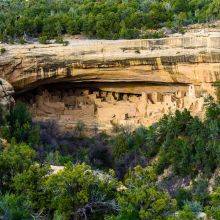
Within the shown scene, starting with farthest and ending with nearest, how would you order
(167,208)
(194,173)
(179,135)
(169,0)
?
(169,0) → (179,135) → (194,173) → (167,208)

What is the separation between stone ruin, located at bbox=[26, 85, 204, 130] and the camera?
27.3 metres

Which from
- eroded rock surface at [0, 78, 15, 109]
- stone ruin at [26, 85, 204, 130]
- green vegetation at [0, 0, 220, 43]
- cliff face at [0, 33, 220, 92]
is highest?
green vegetation at [0, 0, 220, 43]

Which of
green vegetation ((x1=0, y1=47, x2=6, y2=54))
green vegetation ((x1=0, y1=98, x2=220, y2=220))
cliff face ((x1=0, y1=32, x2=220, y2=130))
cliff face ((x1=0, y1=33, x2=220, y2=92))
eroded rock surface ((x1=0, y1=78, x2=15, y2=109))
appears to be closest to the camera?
green vegetation ((x1=0, y1=98, x2=220, y2=220))

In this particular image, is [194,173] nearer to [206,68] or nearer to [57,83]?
[206,68]

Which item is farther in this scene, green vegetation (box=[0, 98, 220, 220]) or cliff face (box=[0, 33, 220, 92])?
cliff face (box=[0, 33, 220, 92])

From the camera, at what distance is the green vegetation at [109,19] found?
27250 mm

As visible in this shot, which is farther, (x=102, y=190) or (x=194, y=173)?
(x=194, y=173)

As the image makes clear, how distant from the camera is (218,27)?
84.1 feet

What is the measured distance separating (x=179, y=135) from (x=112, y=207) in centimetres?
937

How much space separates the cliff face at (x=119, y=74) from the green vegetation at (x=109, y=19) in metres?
0.70

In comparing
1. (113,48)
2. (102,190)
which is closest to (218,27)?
(113,48)

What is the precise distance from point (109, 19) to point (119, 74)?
7.38 feet

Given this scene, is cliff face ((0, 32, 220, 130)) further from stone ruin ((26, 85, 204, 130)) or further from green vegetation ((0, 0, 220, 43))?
green vegetation ((0, 0, 220, 43))

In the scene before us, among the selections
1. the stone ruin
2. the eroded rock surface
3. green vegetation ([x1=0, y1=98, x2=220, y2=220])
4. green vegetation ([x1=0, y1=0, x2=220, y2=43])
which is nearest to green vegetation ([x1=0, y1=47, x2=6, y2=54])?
green vegetation ([x1=0, y1=0, x2=220, y2=43])
